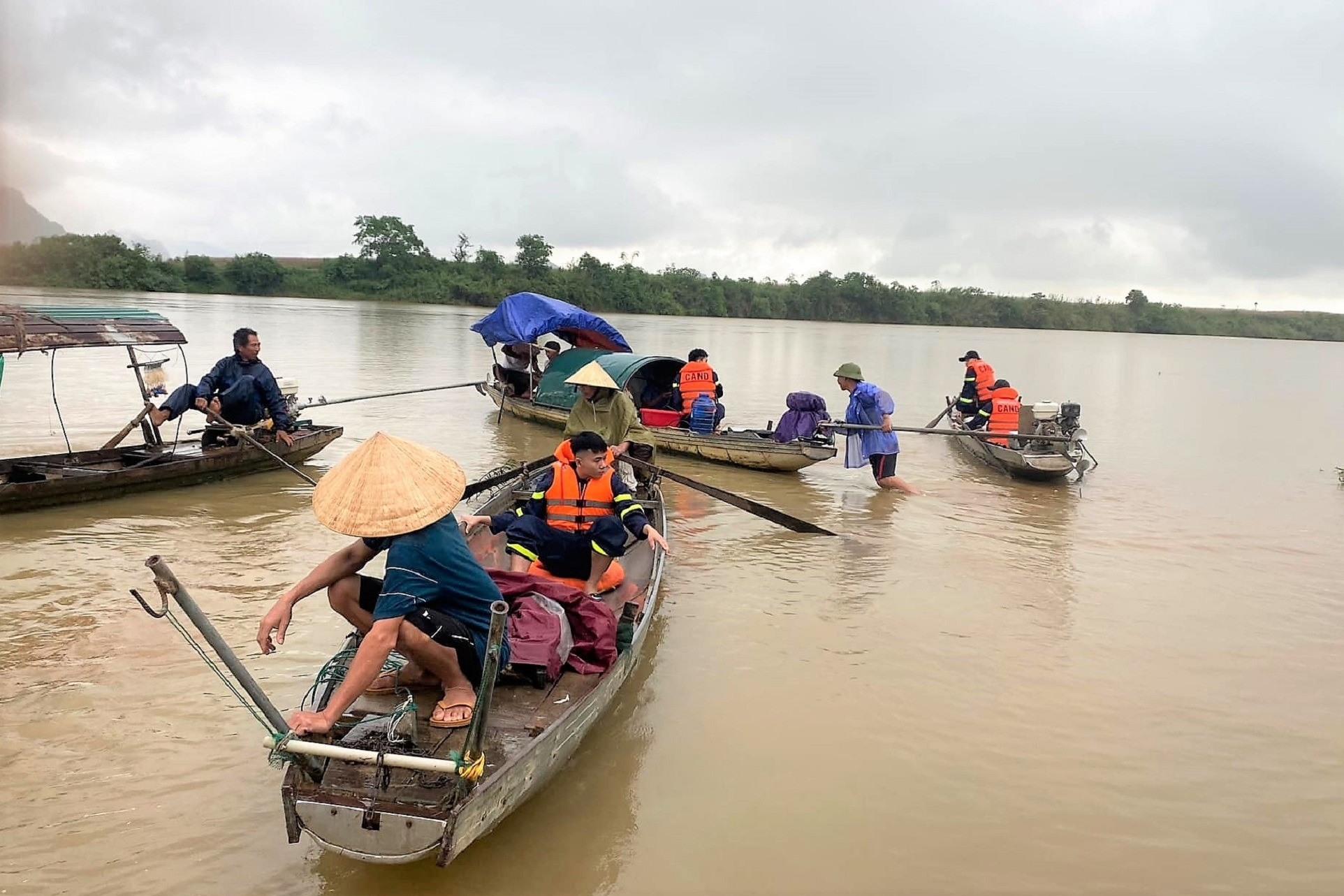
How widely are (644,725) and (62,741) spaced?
253cm

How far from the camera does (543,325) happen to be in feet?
42.0

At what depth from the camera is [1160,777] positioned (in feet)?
13.1

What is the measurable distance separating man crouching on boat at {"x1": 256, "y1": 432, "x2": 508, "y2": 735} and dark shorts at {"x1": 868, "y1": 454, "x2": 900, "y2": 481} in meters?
6.88

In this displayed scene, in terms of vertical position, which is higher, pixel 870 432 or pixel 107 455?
pixel 870 432

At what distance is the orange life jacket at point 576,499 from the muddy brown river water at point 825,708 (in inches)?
35.9

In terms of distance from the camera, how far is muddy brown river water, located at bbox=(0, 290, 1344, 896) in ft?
10.7

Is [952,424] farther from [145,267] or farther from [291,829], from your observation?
[145,267]

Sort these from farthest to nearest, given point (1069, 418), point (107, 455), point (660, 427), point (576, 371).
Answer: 1. point (576, 371)
2. point (660, 427)
3. point (1069, 418)
4. point (107, 455)

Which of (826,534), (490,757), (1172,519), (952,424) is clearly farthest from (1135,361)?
(490,757)

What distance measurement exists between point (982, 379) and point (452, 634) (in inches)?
379

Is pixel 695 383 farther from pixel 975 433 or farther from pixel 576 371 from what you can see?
pixel 975 433

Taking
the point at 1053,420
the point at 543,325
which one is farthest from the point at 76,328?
the point at 1053,420

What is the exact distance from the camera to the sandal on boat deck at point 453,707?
3.15 m

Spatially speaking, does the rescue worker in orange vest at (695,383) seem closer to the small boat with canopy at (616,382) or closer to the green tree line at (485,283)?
→ the small boat with canopy at (616,382)
